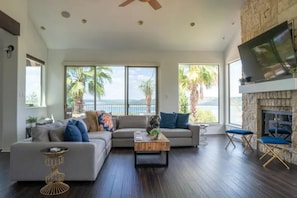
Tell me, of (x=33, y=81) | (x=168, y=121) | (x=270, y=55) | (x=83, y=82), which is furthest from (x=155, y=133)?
(x=33, y=81)

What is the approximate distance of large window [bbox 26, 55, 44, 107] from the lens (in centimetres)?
671

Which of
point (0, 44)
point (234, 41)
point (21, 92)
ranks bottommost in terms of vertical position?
point (21, 92)

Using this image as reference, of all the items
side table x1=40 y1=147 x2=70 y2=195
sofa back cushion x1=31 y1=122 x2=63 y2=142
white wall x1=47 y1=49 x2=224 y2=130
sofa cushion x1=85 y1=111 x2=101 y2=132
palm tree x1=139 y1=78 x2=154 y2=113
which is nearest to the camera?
side table x1=40 y1=147 x2=70 y2=195

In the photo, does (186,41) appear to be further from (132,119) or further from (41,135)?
(41,135)

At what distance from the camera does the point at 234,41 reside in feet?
24.7

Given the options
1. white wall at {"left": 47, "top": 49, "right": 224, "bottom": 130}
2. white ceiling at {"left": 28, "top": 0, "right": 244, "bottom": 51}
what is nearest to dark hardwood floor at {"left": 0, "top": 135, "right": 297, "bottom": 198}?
white wall at {"left": 47, "top": 49, "right": 224, "bottom": 130}

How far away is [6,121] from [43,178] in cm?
279

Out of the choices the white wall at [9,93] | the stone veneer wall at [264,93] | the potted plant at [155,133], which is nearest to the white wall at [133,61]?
the stone veneer wall at [264,93]

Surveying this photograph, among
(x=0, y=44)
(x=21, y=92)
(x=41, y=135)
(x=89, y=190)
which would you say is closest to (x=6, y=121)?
(x=21, y=92)

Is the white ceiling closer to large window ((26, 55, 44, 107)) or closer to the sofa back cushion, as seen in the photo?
large window ((26, 55, 44, 107))

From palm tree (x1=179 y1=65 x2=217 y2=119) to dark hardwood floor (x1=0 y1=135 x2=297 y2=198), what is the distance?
3.68m

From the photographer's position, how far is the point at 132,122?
640 centimetres

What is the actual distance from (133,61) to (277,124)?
4.83 metres

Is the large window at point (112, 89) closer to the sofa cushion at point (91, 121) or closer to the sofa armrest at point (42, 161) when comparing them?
the sofa cushion at point (91, 121)
